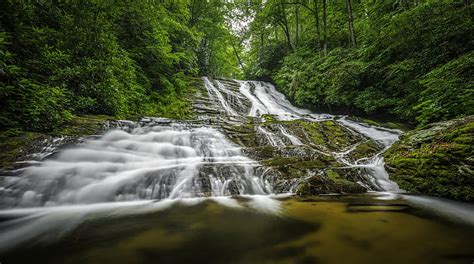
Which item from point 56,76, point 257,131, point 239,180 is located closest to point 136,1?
point 56,76

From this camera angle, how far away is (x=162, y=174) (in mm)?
4000

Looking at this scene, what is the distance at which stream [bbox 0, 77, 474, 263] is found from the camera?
1609mm

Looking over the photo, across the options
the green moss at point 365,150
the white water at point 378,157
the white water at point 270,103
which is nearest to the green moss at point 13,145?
the white water at point 378,157

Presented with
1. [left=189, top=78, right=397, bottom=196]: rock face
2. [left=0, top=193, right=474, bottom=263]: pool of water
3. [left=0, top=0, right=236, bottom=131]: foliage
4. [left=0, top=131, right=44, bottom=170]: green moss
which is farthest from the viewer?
[left=0, top=0, right=236, bottom=131]: foliage

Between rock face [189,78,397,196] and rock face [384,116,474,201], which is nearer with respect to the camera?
rock face [384,116,474,201]

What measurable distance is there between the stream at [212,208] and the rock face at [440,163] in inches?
9.4

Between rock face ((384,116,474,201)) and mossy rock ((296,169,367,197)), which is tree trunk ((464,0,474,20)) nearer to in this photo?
rock face ((384,116,474,201))

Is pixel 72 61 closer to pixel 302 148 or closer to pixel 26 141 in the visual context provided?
pixel 26 141

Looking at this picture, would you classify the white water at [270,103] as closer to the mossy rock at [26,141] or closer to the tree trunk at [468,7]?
the tree trunk at [468,7]

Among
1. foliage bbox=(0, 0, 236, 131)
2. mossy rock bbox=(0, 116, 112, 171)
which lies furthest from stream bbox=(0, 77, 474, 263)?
foliage bbox=(0, 0, 236, 131)

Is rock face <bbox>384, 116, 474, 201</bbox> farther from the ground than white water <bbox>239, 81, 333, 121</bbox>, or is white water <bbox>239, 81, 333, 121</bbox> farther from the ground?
white water <bbox>239, 81, 333, 121</bbox>

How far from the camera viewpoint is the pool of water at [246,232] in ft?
5.02

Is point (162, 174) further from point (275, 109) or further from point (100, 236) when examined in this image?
point (275, 109)

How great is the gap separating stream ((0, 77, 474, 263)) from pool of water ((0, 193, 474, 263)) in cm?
1
